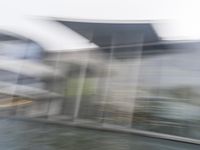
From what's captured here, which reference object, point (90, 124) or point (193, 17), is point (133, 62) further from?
point (193, 17)

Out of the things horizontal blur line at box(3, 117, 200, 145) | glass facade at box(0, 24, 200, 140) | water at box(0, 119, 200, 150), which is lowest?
→ water at box(0, 119, 200, 150)

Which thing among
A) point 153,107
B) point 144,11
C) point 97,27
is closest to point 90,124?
point 153,107

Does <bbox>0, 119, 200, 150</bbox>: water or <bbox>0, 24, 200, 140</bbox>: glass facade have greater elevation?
<bbox>0, 24, 200, 140</bbox>: glass facade

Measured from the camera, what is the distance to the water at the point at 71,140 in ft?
8.15

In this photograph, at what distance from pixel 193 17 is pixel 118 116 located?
1397 mm

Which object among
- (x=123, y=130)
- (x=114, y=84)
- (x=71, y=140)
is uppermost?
(x=114, y=84)

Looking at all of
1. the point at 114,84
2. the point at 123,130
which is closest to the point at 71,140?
the point at 123,130

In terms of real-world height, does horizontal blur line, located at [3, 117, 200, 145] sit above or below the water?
above

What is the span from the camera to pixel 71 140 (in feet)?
8.77

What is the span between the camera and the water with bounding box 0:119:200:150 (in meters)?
2.48

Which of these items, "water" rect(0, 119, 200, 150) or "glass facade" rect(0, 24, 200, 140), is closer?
"water" rect(0, 119, 200, 150)

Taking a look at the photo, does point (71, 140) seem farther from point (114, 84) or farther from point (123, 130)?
point (114, 84)

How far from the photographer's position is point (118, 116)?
289cm

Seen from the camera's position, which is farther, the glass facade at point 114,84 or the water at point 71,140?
the glass facade at point 114,84
